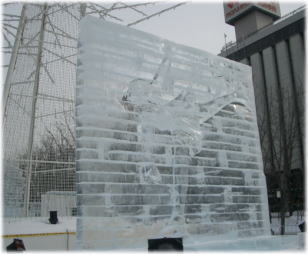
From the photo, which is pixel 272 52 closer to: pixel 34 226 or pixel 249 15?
pixel 249 15

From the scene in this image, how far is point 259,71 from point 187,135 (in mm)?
19190

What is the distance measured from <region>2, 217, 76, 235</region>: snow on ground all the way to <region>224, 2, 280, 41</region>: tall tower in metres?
21.2

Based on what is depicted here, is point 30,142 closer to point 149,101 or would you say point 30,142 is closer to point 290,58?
point 149,101

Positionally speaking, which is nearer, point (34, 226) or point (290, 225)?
point (34, 226)

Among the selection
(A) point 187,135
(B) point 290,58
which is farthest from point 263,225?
(B) point 290,58

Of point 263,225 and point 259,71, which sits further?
point 259,71

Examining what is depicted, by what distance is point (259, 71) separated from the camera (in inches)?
890

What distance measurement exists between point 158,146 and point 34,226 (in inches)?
104

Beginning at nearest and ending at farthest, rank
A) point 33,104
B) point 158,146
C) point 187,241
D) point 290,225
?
point 187,241, point 158,146, point 33,104, point 290,225

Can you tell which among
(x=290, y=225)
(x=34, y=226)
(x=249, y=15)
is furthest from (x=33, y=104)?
(x=249, y=15)

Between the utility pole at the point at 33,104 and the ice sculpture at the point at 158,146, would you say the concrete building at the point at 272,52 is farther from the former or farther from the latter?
the ice sculpture at the point at 158,146

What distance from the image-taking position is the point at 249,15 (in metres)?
25.3

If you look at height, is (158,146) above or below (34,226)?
above

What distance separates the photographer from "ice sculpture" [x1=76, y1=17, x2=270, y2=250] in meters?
3.93
